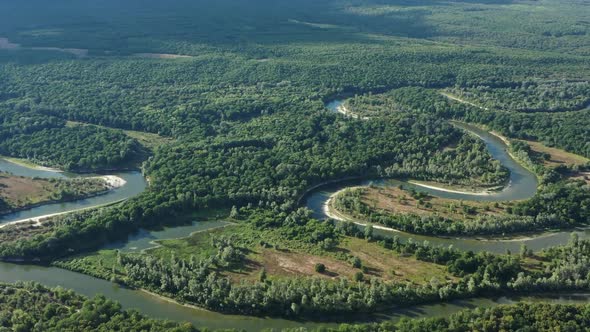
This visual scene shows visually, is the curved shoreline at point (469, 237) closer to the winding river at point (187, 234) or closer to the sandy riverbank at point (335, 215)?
the sandy riverbank at point (335, 215)

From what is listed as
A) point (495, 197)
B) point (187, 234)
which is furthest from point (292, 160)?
point (495, 197)

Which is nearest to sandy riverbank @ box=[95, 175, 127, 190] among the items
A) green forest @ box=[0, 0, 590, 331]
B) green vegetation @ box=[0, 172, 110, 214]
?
green vegetation @ box=[0, 172, 110, 214]

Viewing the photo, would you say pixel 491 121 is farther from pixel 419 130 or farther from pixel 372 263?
pixel 372 263

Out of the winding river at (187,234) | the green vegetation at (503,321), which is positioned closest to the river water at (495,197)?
the winding river at (187,234)

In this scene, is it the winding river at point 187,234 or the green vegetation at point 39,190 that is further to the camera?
the green vegetation at point 39,190

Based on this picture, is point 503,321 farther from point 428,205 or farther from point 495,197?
point 495,197

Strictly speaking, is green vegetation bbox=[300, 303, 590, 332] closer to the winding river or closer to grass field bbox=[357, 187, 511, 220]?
the winding river

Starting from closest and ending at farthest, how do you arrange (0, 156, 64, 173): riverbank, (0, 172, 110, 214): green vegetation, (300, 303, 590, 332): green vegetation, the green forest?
1. (300, 303, 590, 332): green vegetation
2. the green forest
3. (0, 172, 110, 214): green vegetation
4. (0, 156, 64, 173): riverbank
